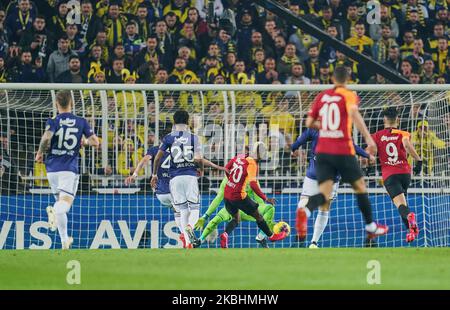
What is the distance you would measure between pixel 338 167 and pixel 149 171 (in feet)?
20.7

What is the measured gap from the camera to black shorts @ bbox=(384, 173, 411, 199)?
61.7ft

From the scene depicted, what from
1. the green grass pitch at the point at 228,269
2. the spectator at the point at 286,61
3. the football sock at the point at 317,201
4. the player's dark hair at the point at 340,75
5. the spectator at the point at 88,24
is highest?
the spectator at the point at 88,24

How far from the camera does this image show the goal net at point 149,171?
65.9 ft

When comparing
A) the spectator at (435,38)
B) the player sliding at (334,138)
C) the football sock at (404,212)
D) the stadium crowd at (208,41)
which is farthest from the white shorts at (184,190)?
the spectator at (435,38)

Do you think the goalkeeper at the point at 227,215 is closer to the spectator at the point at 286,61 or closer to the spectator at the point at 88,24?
the spectator at the point at 286,61

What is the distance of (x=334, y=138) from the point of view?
570 inches

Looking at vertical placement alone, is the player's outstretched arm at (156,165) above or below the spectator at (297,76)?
below

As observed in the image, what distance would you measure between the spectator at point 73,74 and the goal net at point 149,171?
215 cm

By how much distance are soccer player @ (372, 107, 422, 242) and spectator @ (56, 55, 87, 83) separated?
616cm

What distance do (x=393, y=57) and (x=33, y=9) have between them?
650cm

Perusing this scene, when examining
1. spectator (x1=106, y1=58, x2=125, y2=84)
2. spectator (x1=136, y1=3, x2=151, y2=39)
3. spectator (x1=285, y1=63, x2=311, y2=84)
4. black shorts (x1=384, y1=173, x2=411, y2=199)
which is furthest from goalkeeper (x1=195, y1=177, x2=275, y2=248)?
spectator (x1=136, y1=3, x2=151, y2=39)

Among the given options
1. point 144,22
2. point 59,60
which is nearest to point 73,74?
point 59,60
